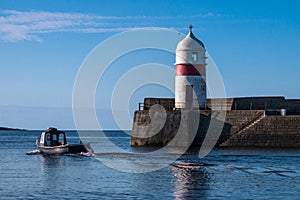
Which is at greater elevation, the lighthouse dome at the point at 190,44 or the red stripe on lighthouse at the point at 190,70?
the lighthouse dome at the point at 190,44

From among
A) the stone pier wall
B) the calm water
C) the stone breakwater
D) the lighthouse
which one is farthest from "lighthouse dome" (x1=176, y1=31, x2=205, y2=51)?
the calm water

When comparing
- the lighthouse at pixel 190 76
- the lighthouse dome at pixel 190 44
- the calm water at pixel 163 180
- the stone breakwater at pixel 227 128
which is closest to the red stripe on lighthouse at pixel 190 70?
the lighthouse at pixel 190 76

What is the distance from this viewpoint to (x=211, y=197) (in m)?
20.4

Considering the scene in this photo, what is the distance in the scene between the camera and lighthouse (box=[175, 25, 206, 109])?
4675 centimetres

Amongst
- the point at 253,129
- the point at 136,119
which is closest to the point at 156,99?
the point at 136,119

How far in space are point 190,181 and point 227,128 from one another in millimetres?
19525

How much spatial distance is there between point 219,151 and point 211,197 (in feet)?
66.9

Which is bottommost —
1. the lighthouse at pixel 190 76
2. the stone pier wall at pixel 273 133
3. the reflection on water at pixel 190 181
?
the reflection on water at pixel 190 181

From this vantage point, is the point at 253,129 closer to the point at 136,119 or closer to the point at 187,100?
the point at 187,100

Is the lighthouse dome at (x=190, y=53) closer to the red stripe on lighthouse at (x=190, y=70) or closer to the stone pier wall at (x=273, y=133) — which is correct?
the red stripe on lighthouse at (x=190, y=70)

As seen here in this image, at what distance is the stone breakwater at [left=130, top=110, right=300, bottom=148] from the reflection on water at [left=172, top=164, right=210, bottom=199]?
12.6 meters

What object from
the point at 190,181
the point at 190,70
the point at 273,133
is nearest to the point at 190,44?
the point at 190,70

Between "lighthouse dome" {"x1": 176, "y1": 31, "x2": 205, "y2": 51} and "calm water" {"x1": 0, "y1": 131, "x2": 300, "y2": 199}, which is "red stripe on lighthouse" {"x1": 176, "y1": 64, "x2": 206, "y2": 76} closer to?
"lighthouse dome" {"x1": 176, "y1": 31, "x2": 205, "y2": 51}

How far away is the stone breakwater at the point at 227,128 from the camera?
137ft
